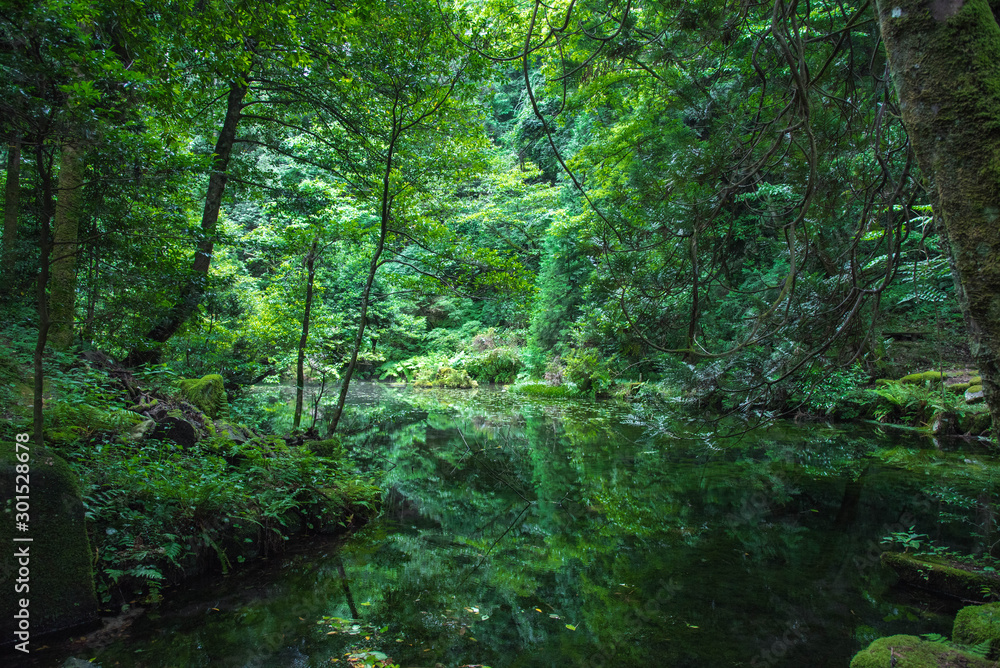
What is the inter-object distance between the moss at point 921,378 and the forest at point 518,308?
0.10m

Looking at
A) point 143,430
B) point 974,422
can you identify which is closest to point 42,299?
point 143,430

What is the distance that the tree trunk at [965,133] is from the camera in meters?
1.28

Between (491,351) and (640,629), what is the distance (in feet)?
60.0

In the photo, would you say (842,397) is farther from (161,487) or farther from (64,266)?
(64,266)

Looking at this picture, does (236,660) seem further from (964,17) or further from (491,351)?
(491,351)

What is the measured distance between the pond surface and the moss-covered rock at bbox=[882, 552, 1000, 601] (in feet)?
0.44

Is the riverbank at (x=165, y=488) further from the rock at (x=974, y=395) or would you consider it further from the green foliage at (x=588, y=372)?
the green foliage at (x=588, y=372)

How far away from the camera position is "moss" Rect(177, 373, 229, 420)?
264 inches

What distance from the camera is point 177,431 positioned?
4699 mm

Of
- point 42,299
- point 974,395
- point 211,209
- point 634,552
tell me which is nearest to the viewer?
point 42,299

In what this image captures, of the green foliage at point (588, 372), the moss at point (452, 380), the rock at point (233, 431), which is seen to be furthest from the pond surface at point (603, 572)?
the moss at point (452, 380)

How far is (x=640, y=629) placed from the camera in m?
2.97

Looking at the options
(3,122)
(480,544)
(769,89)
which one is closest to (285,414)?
(480,544)

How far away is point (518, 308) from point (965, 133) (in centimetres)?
582
